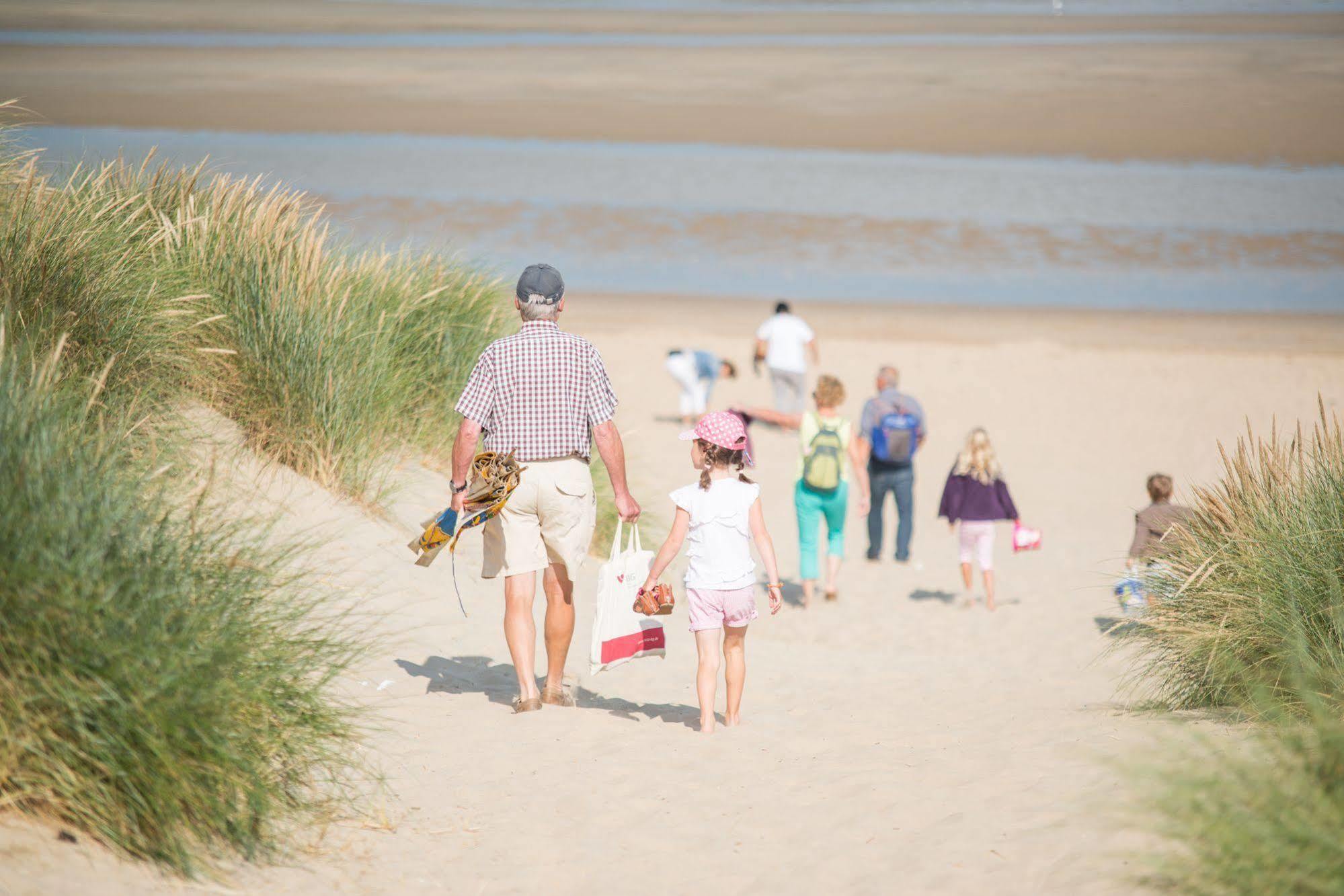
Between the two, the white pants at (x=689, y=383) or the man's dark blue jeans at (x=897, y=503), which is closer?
the man's dark blue jeans at (x=897, y=503)

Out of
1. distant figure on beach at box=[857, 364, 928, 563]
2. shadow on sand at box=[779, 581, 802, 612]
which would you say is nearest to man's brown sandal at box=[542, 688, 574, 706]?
shadow on sand at box=[779, 581, 802, 612]

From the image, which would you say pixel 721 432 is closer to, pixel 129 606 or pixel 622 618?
pixel 622 618

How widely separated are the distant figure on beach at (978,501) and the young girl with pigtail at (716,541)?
14.4 feet

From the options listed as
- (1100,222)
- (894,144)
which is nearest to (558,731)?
(1100,222)

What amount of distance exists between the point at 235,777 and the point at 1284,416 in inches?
564

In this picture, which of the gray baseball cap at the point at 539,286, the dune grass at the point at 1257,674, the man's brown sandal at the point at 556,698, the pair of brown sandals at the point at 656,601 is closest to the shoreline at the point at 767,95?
the dune grass at the point at 1257,674

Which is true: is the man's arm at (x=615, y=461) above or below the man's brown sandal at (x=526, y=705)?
above

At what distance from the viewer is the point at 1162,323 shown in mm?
20750

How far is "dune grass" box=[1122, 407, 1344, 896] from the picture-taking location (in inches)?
129

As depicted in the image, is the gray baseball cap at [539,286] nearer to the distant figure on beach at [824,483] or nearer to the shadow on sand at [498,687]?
the shadow on sand at [498,687]

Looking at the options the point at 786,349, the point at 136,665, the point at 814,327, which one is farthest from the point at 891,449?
the point at 814,327

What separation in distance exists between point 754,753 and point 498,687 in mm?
1441

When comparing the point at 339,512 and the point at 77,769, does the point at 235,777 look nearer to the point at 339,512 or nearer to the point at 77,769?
the point at 77,769

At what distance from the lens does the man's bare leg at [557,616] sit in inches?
227
